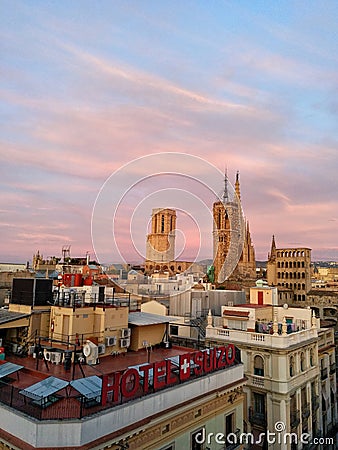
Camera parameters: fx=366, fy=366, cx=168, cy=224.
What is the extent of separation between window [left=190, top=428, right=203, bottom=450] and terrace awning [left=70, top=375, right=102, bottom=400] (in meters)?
4.98

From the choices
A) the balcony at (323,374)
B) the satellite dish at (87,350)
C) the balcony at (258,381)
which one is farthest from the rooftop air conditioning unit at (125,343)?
the balcony at (323,374)

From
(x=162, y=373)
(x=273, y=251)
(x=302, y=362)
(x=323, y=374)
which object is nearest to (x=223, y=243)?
(x=273, y=251)

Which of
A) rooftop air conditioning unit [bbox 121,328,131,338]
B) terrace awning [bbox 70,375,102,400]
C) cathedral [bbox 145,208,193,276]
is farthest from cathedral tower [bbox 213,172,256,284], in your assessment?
terrace awning [bbox 70,375,102,400]

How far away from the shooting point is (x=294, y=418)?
25656 mm

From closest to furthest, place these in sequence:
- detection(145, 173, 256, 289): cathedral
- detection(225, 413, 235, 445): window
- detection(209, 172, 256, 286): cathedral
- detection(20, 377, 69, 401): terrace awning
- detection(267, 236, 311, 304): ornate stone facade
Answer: detection(20, 377, 69, 401): terrace awning, detection(225, 413, 235, 445): window, detection(267, 236, 311, 304): ornate stone facade, detection(145, 173, 256, 289): cathedral, detection(209, 172, 256, 286): cathedral

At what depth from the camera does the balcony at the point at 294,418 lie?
83.2 ft

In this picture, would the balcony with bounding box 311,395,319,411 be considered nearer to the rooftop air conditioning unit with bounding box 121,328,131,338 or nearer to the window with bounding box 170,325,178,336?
the window with bounding box 170,325,178,336

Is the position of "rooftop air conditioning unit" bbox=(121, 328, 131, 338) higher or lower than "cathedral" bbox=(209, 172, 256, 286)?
lower

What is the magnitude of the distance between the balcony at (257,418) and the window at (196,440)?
11.9 m

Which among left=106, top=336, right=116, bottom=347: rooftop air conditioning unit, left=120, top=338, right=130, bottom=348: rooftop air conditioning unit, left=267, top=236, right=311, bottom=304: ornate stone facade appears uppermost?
left=267, top=236, right=311, bottom=304: ornate stone facade

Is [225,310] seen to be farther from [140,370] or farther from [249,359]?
[140,370]

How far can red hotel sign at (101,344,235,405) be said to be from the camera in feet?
39.9

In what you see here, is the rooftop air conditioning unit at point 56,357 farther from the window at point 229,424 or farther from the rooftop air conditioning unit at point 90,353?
the window at point 229,424

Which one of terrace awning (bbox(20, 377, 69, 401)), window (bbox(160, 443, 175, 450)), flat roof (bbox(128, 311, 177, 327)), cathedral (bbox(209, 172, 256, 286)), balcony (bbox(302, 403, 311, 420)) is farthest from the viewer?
cathedral (bbox(209, 172, 256, 286))
